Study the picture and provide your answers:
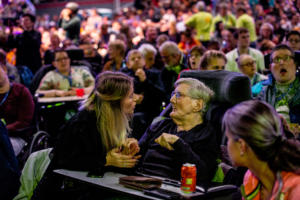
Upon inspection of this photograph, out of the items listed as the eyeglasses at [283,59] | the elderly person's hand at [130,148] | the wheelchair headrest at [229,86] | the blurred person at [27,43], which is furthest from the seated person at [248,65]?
the blurred person at [27,43]

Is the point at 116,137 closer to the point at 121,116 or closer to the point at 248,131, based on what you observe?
the point at 121,116

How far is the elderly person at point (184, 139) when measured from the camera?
2.68 metres

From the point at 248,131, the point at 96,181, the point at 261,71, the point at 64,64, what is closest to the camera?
the point at 248,131

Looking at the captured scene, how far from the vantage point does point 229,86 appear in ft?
10.0

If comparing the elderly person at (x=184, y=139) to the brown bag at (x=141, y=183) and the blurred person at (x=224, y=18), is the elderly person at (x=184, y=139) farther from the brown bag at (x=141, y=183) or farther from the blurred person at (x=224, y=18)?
the blurred person at (x=224, y=18)

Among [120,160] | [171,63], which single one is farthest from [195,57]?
[120,160]

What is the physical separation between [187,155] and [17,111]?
7.72ft

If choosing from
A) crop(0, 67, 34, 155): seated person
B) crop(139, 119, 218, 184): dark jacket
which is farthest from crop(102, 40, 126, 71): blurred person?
crop(139, 119, 218, 184): dark jacket

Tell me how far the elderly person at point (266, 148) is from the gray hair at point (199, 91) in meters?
0.97

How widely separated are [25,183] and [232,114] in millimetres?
1567

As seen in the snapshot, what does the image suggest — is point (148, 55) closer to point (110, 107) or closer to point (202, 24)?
point (110, 107)

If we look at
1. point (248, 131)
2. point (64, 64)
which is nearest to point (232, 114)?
point (248, 131)

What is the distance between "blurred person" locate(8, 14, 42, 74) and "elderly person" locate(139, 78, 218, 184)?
17.6 feet

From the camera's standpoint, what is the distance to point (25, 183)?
286cm
